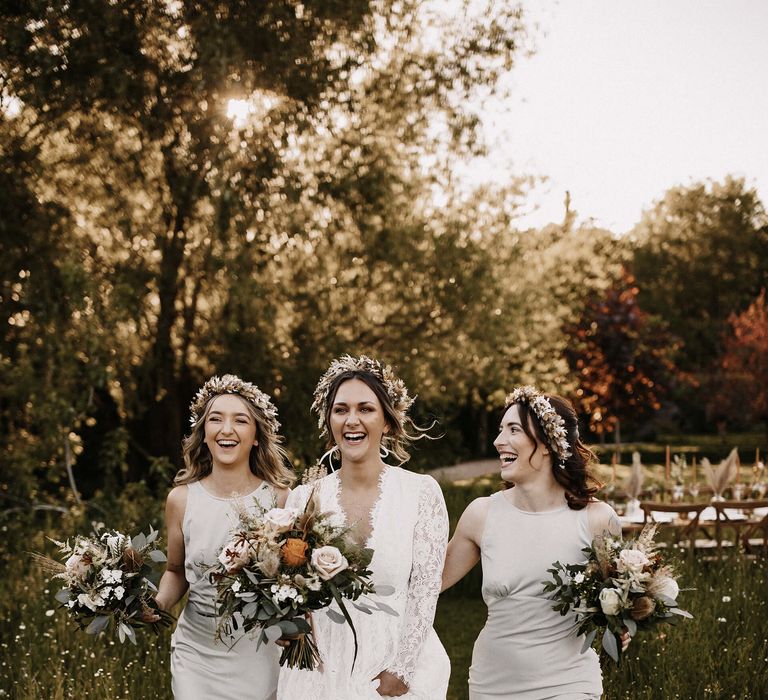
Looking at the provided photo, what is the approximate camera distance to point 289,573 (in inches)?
130

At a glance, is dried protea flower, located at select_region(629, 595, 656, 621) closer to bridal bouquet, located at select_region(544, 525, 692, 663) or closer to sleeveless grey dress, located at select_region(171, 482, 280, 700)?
bridal bouquet, located at select_region(544, 525, 692, 663)

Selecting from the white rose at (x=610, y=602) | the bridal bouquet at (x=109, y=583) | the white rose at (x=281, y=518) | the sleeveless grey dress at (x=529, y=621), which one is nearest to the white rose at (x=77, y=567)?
the bridal bouquet at (x=109, y=583)

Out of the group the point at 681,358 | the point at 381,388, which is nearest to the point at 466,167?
the point at 381,388

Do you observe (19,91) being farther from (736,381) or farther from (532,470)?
(736,381)

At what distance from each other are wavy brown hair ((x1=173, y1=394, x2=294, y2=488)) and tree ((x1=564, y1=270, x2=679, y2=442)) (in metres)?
18.9

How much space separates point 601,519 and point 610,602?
0.56 meters

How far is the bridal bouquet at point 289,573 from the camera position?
328 cm

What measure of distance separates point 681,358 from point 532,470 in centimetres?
3679

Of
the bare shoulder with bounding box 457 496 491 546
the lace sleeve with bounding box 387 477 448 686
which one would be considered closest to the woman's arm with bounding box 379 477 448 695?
the lace sleeve with bounding box 387 477 448 686

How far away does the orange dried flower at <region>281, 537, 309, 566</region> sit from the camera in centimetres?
331

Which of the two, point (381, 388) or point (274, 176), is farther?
point (274, 176)

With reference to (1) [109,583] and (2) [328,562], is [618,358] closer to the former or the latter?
(1) [109,583]

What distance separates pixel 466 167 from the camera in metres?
11.5

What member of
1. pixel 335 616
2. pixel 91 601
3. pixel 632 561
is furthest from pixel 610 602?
pixel 91 601
